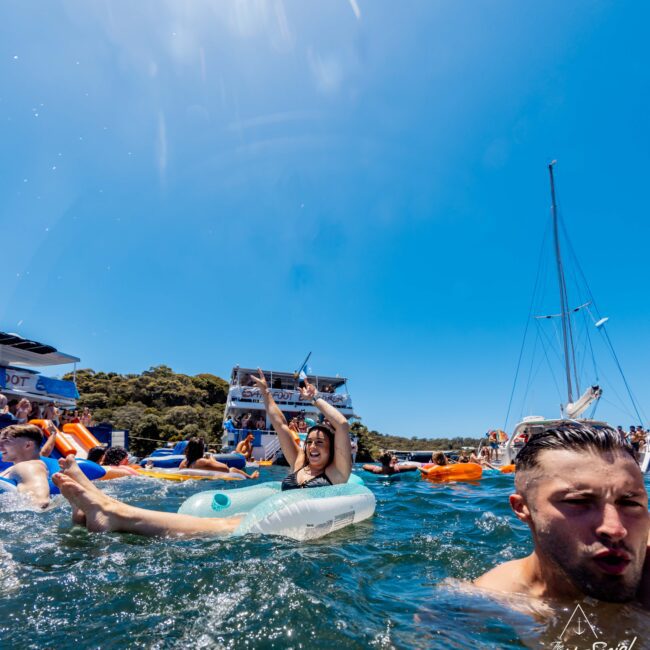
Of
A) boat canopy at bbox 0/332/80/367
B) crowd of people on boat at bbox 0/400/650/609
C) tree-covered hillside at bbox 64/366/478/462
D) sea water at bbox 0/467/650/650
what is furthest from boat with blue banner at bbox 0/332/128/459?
crowd of people on boat at bbox 0/400/650/609

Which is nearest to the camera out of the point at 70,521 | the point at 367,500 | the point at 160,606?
the point at 160,606

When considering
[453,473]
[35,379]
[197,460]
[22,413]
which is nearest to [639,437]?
[453,473]

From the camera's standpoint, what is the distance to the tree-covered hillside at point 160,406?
95.1ft

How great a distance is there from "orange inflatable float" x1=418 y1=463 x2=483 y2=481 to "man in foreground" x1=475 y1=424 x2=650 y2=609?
8.83 meters

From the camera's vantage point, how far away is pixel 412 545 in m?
3.39

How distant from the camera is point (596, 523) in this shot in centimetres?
140

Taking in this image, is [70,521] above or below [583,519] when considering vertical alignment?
below

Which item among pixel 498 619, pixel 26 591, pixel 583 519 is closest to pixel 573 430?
pixel 583 519

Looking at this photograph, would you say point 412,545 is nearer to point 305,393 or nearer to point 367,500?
point 367,500

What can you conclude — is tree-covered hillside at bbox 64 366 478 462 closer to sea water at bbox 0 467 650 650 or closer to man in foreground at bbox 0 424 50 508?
man in foreground at bbox 0 424 50 508

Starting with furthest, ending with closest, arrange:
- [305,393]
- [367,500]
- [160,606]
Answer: [305,393] < [367,500] < [160,606]

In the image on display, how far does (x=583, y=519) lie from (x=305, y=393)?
382 cm

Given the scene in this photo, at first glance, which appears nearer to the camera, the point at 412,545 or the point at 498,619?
the point at 498,619

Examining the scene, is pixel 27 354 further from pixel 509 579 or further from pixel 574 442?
pixel 574 442
